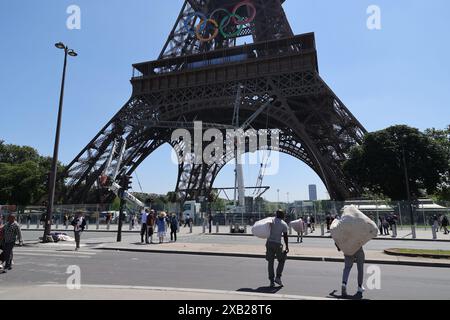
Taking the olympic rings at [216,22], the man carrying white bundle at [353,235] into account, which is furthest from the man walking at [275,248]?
the olympic rings at [216,22]

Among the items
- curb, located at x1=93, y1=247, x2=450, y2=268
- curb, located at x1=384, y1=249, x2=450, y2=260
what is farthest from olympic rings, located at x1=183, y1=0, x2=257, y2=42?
curb, located at x1=384, y1=249, x2=450, y2=260

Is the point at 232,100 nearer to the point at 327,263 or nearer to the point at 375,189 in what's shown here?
the point at 375,189

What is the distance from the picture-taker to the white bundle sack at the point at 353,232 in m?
7.02

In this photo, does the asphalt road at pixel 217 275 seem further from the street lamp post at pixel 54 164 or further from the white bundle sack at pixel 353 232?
the street lamp post at pixel 54 164

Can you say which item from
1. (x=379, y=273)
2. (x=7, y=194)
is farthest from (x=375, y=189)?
(x=7, y=194)

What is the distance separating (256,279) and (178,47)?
44.3 meters

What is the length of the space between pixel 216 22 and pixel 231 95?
16.4m

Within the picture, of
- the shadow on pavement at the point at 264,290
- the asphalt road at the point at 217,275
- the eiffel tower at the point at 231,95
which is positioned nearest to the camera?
the shadow on pavement at the point at 264,290

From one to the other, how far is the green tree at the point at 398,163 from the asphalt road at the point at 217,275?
105 feet

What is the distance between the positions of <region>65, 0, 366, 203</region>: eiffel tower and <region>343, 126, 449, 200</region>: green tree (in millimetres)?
2452

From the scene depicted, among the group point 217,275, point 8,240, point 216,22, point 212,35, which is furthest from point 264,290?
point 216,22

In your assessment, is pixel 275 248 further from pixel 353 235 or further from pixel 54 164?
pixel 54 164

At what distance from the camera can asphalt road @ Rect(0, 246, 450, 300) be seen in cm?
762

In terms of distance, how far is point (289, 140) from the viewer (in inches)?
1922
